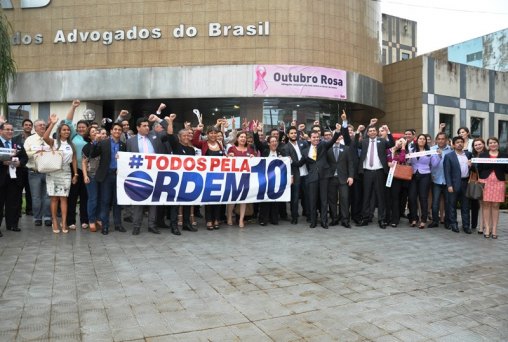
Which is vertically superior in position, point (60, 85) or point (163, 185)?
point (60, 85)

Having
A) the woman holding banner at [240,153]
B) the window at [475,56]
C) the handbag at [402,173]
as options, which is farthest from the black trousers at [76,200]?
the window at [475,56]

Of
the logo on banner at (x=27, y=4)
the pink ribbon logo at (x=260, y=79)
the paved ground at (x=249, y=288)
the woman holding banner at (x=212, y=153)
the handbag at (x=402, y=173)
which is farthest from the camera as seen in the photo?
the logo on banner at (x=27, y=4)

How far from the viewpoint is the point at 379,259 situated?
253 inches

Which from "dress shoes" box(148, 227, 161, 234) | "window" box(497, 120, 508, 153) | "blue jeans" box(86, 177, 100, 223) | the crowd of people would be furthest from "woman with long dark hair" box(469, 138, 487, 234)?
"window" box(497, 120, 508, 153)

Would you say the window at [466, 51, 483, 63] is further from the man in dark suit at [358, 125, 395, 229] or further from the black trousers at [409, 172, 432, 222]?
the man in dark suit at [358, 125, 395, 229]

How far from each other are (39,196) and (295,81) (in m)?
13.6

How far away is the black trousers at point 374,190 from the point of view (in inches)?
368

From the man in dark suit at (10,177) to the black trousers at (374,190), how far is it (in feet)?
22.7

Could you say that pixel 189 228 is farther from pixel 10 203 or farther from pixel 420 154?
pixel 420 154

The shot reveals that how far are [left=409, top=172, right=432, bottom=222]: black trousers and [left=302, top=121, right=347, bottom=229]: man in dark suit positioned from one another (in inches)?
74.8

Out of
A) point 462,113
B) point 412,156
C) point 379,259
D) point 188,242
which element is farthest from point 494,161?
point 462,113

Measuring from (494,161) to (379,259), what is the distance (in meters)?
3.81

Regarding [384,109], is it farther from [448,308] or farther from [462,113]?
[448,308]

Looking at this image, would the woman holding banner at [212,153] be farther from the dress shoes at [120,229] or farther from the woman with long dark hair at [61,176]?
the woman with long dark hair at [61,176]
